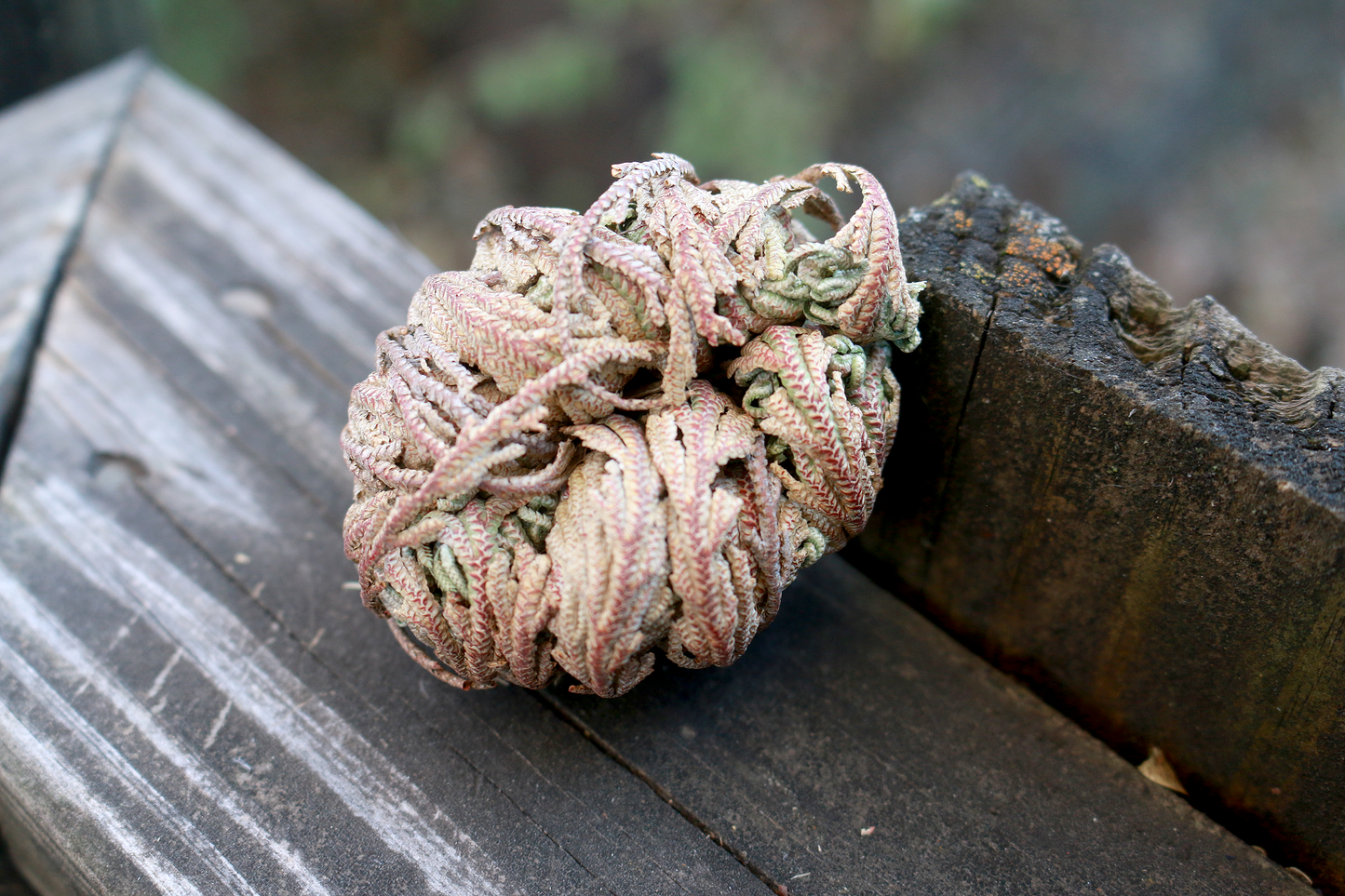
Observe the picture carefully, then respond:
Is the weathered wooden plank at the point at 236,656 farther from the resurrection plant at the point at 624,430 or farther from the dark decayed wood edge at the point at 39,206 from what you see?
the resurrection plant at the point at 624,430

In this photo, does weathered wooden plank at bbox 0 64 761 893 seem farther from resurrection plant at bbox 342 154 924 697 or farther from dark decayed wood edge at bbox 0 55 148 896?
resurrection plant at bbox 342 154 924 697

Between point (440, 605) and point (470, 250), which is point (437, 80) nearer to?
point (470, 250)

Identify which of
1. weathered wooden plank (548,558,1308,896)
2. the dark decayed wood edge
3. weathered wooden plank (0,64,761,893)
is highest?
the dark decayed wood edge

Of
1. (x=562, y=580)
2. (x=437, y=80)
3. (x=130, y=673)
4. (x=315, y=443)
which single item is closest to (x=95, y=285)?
(x=315, y=443)

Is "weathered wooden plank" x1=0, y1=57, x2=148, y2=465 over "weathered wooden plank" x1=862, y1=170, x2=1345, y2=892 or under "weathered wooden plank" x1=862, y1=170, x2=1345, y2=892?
over

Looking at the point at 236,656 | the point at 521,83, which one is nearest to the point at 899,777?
→ the point at 236,656

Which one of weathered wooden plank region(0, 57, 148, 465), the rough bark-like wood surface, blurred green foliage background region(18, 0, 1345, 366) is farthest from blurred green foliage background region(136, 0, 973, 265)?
the rough bark-like wood surface
